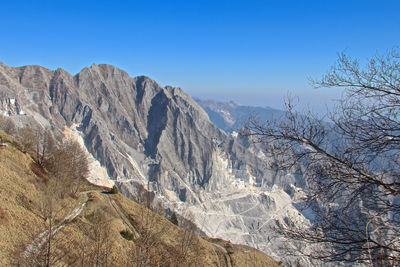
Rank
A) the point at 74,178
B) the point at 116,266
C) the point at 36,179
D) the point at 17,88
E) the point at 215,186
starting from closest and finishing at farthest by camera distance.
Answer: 1. the point at 116,266
2. the point at 36,179
3. the point at 74,178
4. the point at 17,88
5. the point at 215,186

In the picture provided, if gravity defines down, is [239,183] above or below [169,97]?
below

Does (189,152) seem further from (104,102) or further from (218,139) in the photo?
(104,102)

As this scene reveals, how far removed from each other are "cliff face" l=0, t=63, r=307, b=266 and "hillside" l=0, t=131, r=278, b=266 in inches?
2459

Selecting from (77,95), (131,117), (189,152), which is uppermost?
(77,95)

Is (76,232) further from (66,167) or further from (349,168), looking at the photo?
(349,168)

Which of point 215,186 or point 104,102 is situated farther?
point 104,102

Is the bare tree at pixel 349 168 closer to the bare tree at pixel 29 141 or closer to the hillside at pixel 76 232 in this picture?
the hillside at pixel 76 232

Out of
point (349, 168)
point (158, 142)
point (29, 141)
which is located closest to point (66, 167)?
point (29, 141)

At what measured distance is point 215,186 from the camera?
4747 inches

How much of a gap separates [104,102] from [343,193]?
14018 centimetres

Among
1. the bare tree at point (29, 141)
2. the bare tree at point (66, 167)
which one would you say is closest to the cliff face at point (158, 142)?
the bare tree at point (29, 141)

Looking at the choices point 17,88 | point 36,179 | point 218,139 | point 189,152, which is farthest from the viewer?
point 218,139

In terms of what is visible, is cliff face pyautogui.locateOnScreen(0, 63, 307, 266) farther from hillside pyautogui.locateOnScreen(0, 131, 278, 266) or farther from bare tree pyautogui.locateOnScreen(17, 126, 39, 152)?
bare tree pyautogui.locateOnScreen(17, 126, 39, 152)

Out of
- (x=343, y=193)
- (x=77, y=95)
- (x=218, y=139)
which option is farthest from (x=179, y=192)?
(x=343, y=193)
